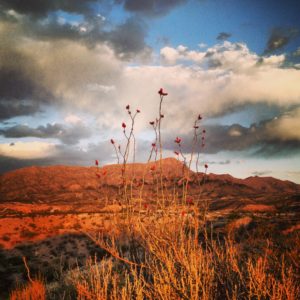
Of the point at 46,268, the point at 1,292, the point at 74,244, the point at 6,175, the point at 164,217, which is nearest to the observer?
the point at 164,217

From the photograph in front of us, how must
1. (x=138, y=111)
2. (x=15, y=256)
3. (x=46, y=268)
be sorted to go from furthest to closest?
(x=15, y=256), (x=46, y=268), (x=138, y=111)

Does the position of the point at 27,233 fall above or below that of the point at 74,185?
below

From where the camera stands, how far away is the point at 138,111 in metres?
3.46

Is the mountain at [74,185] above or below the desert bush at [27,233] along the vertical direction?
A: above

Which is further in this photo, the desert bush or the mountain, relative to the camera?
the mountain

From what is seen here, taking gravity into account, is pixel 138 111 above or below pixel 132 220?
above

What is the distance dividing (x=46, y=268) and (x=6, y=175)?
80.2 metres

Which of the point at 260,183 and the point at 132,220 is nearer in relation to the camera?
the point at 132,220

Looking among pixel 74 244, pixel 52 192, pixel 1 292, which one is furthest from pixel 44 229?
pixel 52 192

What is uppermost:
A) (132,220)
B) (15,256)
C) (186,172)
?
(186,172)

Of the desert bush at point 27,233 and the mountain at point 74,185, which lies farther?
the mountain at point 74,185

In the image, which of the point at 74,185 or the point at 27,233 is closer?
the point at 27,233

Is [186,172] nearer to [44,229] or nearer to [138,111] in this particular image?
[138,111]

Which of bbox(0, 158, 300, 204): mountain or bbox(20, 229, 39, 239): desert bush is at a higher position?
bbox(0, 158, 300, 204): mountain
